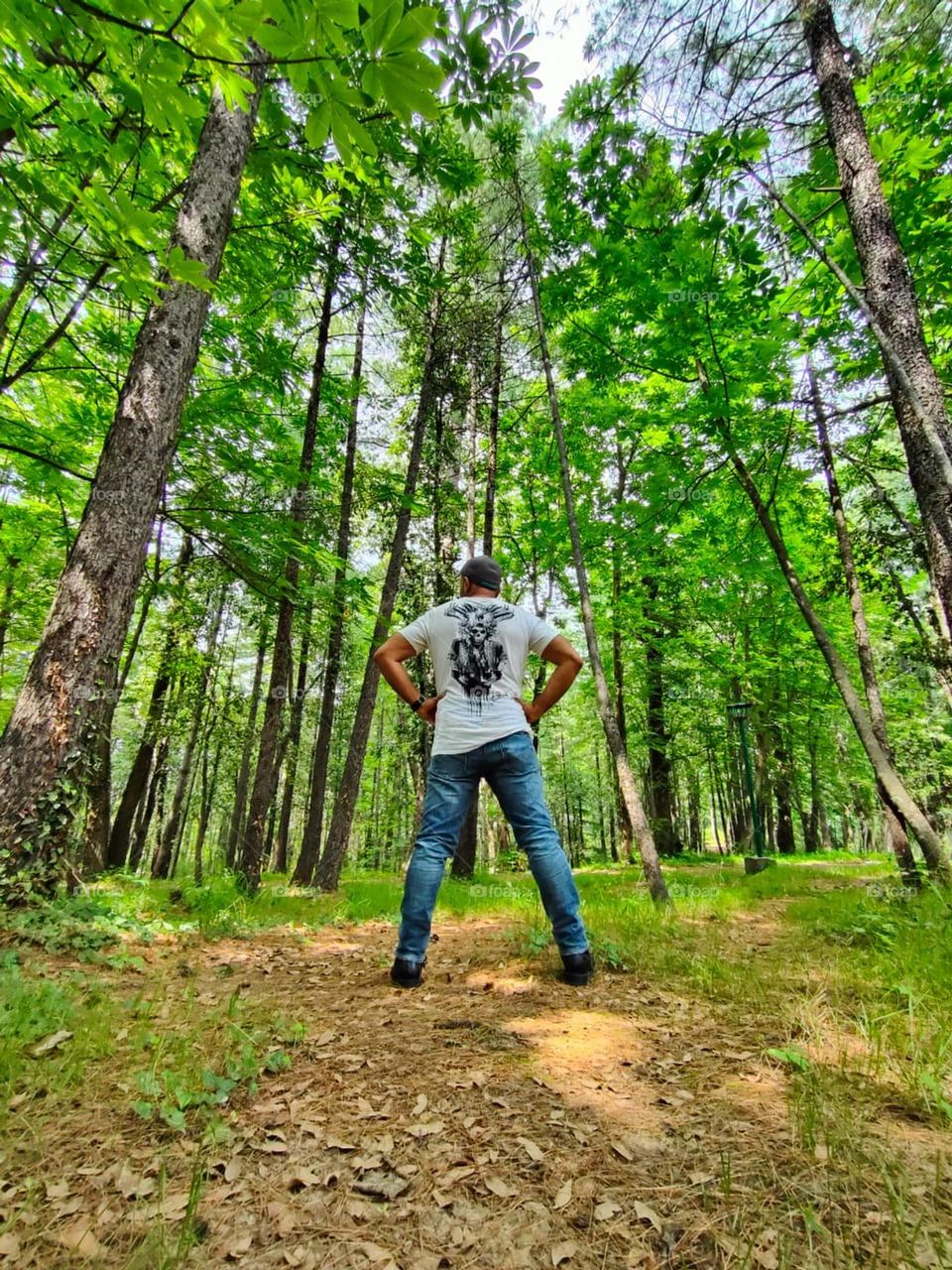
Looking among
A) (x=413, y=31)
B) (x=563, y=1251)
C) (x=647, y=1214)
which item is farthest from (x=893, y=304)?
(x=563, y=1251)

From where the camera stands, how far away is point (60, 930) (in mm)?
3240

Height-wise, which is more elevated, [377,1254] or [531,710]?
[531,710]

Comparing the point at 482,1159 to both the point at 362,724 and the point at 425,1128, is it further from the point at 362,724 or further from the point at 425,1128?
the point at 362,724

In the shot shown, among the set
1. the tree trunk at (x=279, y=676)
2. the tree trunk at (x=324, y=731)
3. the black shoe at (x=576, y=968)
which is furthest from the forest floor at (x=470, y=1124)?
the tree trunk at (x=324, y=731)

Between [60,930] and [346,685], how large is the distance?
60.8 feet

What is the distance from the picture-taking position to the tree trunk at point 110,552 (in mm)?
3348

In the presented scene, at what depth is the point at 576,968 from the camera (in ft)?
10.1

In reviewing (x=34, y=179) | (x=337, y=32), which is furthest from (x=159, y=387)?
(x=337, y=32)

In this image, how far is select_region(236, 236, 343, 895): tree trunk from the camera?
6.70 m

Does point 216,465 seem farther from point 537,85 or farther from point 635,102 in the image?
point 635,102

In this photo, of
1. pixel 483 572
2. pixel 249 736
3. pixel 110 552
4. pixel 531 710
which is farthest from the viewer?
pixel 249 736

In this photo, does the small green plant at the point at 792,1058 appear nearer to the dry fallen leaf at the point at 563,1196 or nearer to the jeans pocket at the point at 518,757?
the dry fallen leaf at the point at 563,1196

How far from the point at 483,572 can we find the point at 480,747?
1.15m

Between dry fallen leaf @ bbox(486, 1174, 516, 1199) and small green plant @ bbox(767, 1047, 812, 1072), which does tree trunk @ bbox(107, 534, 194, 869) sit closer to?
dry fallen leaf @ bbox(486, 1174, 516, 1199)
